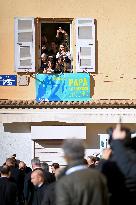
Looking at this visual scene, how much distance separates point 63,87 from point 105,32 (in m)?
2.24

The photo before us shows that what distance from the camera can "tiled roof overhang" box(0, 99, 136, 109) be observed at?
1961 cm

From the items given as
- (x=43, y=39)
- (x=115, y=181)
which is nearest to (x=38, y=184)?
(x=115, y=181)

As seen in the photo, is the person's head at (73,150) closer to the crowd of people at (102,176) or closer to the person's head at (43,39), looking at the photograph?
the crowd of people at (102,176)

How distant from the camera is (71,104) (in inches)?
771

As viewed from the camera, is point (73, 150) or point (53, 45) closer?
point (73, 150)

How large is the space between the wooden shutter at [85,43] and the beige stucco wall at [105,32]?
236 millimetres

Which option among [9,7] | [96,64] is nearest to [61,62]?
[96,64]

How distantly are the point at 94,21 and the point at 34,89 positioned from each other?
9.21 feet

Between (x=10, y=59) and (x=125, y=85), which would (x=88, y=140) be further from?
(x=10, y=59)

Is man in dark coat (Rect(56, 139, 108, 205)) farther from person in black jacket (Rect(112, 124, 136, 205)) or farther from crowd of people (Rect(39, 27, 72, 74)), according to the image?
crowd of people (Rect(39, 27, 72, 74))

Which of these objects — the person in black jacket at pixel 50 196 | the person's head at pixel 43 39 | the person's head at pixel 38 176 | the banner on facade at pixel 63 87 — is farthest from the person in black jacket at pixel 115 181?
the person's head at pixel 43 39

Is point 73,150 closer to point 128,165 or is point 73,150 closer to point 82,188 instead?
point 82,188

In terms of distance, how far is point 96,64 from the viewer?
2006cm

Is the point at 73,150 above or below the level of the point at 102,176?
above
